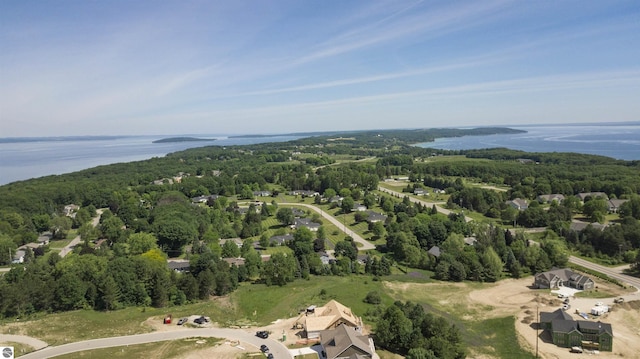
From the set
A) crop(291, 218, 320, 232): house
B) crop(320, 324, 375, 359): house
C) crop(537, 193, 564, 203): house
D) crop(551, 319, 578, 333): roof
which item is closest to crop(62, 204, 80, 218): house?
crop(291, 218, 320, 232): house

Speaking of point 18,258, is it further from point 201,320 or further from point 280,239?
point 201,320

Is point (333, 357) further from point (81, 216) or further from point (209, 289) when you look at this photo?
point (81, 216)

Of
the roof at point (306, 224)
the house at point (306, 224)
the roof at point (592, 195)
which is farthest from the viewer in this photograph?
the roof at point (592, 195)

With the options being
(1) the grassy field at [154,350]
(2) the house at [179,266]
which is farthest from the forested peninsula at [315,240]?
(1) the grassy field at [154,350]

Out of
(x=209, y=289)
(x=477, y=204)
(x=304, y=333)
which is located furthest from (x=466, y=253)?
(x=477, y=204)

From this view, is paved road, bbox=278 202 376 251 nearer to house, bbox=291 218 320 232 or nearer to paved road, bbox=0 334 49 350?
house, bbox=291 218 320 232

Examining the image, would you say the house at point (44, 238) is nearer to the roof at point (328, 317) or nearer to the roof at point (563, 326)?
the roof at point (328, 317)

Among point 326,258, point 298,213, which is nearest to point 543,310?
point 326,258
